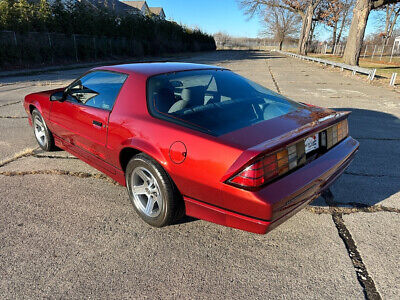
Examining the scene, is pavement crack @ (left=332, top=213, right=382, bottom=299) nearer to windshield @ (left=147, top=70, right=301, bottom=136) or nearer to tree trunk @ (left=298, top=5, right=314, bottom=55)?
windshield @ (left=147, top=70, right=301, bottom=136)

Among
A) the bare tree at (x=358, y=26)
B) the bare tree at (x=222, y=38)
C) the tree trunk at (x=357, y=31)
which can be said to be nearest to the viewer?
the bare tree at (x=358, y=26)

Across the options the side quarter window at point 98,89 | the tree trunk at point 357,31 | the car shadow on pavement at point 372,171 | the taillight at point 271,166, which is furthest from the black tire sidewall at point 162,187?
the tree trunk at point 357,31

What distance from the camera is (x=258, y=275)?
2.06m

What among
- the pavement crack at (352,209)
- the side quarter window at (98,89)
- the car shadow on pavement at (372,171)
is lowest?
the pavement crack at (352,209)

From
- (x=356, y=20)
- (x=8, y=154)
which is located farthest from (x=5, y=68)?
(x=356, y=20)

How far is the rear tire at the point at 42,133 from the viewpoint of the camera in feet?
13.5

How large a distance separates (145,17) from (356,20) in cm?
2162

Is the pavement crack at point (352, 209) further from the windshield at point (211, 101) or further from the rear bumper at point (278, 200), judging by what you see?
the windshield at point (211, 101)

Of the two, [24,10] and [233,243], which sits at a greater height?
[24,10]

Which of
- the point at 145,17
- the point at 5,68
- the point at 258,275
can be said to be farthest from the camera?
the point at 145,17

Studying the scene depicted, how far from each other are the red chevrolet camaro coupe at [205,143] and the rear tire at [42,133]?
36.0 inches

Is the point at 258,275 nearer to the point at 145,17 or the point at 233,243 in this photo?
the point at 233,243

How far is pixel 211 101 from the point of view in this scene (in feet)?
8.85

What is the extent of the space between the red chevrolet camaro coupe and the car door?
0.04 feet
